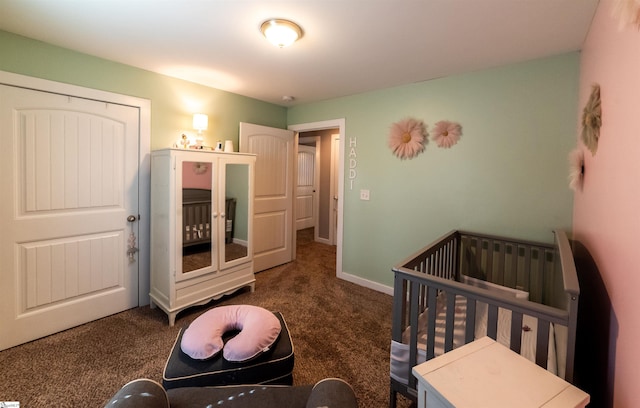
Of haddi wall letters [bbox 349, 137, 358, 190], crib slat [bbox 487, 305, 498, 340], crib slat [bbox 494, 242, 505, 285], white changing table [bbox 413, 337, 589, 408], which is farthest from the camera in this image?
haddi wall letters [bbox 349, 137, 358, 190]

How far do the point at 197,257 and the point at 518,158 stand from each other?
9.47ft

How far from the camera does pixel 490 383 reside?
32.2 inches

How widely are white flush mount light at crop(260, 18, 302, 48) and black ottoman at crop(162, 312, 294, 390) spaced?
188 cm

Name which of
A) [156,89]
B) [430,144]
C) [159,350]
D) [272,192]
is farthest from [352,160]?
[159,350]

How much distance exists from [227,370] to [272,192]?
8.23 feet

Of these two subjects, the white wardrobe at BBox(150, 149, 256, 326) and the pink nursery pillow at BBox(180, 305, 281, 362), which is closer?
the pink nursery pillow at BBox(180, 305, 281, 362)

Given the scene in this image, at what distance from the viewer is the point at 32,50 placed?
2059mm

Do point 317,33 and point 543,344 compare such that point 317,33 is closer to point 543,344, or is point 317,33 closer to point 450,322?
point 450,322

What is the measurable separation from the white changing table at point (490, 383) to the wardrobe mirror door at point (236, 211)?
→ 2.31 meters

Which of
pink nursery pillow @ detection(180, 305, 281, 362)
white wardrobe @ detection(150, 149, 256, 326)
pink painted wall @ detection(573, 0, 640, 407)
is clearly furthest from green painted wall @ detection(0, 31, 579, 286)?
pink nursery pillow @ detection(180, 305, 281, 362)

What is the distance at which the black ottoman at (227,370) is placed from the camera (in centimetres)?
139

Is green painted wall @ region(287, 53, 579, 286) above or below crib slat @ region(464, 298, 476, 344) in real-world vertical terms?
above

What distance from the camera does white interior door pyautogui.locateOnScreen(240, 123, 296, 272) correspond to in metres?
3.54

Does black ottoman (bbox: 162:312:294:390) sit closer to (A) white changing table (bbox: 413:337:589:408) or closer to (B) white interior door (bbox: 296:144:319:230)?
(A) white changing table (bbox: 413:337:589:408)
